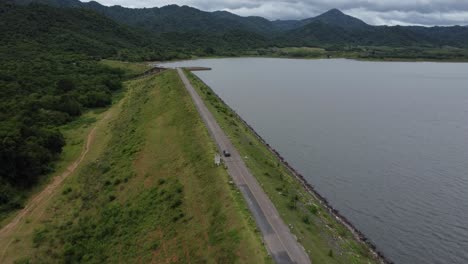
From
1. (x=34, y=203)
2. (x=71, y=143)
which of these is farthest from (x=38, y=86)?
(x=34, y=203)

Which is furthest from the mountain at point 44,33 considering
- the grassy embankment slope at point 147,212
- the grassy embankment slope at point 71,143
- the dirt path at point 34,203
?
the grassy embankment slope at point 147,212

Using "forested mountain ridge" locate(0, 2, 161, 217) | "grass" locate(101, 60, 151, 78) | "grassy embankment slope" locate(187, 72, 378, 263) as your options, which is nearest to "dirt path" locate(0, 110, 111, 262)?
"forested mountain ridge" locate(0, 2, 161, 217)

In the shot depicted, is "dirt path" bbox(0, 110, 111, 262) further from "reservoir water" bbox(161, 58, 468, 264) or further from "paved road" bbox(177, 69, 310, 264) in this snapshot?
"reservoir water" bbox(161, 58, 468, 264)

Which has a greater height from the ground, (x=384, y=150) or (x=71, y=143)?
(x=384, y=150)

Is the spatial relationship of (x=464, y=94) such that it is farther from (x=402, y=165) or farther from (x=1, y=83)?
(x=1, y=83)

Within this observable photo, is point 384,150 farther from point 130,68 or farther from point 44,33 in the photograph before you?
point 44,33
